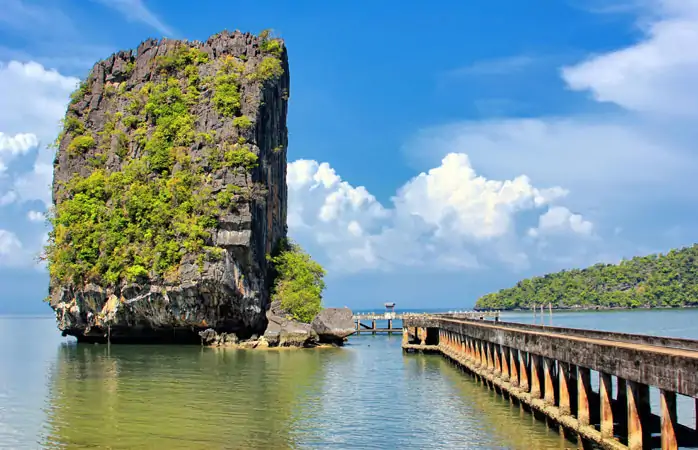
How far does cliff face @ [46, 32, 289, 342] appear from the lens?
55.2 m

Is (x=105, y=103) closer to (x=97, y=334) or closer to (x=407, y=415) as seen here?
(x=97, y=334)

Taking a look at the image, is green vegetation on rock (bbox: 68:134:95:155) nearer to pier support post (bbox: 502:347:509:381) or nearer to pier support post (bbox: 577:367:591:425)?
pier support post (bbox: 502:347:509:381)

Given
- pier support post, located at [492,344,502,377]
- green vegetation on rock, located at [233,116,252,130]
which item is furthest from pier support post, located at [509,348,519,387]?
green vegetation on rock, located at [233,116,252,130]

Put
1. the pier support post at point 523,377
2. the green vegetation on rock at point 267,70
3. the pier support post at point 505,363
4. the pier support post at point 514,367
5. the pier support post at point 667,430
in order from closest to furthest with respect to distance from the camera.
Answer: the pier support post at point 667,430, the pier support post at point 523,377, the pier support post at point 514,367, the pier support post at point 505,363, the green vegetation on rock at point 267,70

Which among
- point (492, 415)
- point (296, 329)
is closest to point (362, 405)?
point (492, 415)

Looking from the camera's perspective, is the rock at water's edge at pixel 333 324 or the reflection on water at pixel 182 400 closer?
the reflection on water at pixel 182 400

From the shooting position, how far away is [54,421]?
2297 cm

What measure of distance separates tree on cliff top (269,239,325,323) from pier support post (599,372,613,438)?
44.5 m

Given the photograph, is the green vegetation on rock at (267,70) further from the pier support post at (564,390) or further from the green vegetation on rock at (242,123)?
the pier support post at (564,390)

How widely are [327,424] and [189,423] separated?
16.1 ft

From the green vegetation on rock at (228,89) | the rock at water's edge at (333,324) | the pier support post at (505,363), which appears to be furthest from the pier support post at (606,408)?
the green vegetation on rock at (228,89)

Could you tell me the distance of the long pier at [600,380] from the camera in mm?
13477

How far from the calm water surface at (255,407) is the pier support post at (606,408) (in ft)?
8.36

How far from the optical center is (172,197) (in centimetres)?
5722
